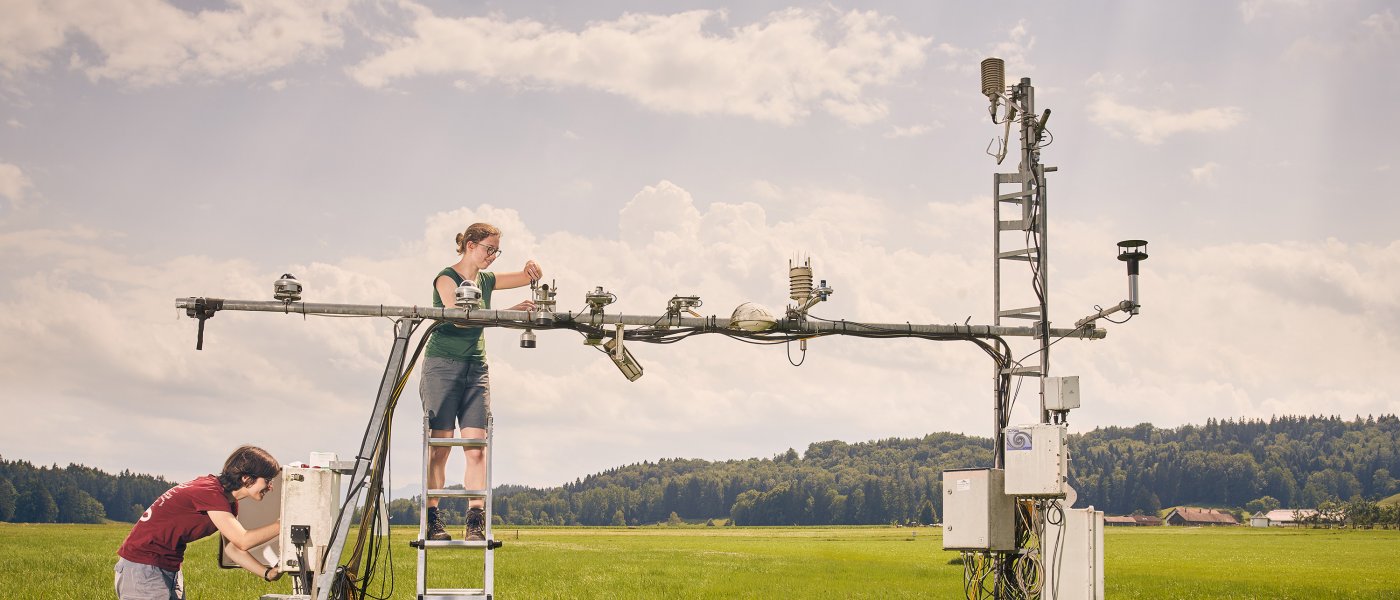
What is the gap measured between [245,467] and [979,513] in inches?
352

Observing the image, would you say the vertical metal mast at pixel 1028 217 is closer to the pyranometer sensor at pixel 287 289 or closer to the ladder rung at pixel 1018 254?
the ladder rung at pixel 1018 254

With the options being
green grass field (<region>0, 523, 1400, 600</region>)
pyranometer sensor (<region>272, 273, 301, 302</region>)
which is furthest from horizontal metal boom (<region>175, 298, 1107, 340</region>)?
green grass field (<region>0, 523, 1400, 600</region>)

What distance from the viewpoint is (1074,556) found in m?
15.4

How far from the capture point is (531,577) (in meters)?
32.6

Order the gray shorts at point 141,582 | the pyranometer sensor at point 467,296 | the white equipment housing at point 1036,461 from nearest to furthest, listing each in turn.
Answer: the gray shorts at point 141,582 < the pyranometer sensor at point 467,296 < the white equipment housing at point 1036,461

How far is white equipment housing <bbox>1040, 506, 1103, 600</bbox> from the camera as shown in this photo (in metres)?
15.2

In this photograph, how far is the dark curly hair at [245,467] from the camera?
13.3 meters

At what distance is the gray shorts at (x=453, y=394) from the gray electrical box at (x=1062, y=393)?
713 cm

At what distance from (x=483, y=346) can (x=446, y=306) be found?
0.71 meters

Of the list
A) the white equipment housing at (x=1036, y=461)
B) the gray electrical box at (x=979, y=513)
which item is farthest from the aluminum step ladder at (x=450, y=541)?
the white equipment housing at (x=1036, y=461)

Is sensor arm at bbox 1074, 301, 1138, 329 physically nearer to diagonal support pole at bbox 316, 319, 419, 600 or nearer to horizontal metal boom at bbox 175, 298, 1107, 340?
horizontal metal boom at bbox 175, 298, 1107, 340

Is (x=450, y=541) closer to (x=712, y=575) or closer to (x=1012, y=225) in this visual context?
(x=1012, y=225)

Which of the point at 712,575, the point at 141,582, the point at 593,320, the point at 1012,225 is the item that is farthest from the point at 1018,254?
the point at 712,575

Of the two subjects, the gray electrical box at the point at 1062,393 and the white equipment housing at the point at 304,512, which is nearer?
the white equipment housing at the point at 304,512
